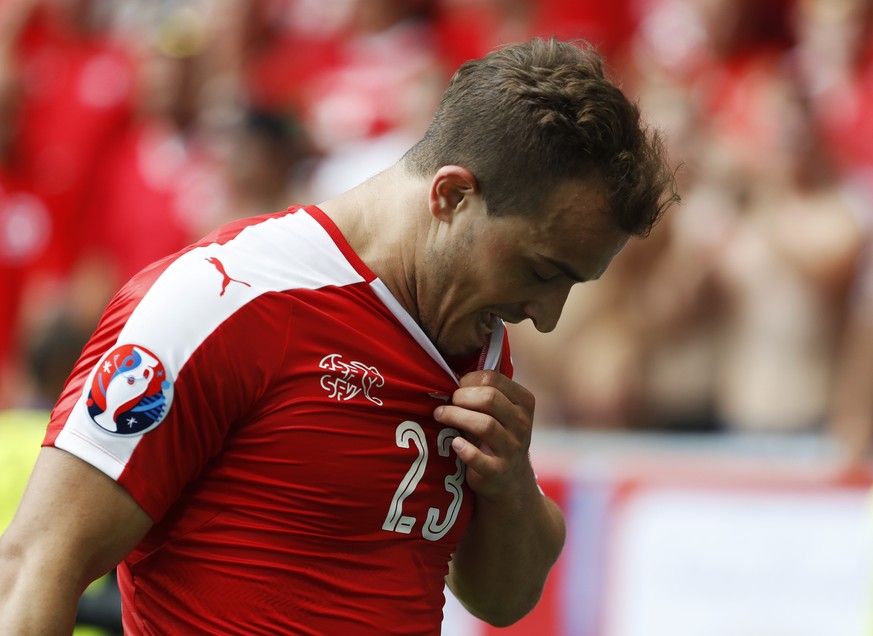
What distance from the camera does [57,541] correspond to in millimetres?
1993

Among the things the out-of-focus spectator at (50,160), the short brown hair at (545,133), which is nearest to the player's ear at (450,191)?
the short brown hair at (545,133)

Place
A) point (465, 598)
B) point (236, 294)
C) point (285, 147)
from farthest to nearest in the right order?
point (285, 147) < point (465, 598) < point (236, 294)

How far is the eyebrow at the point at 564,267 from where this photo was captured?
2291 mm

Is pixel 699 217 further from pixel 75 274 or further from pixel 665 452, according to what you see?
pixel 75 274

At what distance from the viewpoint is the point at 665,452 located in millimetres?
5391

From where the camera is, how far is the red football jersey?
2086 millimetres

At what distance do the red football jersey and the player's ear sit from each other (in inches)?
6.8

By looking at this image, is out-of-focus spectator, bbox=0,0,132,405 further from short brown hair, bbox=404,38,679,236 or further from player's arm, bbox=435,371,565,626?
short brown hair, bbox=404,38,679,236

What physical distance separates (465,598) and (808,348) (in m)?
3.16

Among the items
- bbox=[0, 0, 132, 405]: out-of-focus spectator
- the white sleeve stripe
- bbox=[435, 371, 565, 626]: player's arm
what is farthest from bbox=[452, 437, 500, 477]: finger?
bbox=[0, 0, 132, 405]: out-of-focus spectator

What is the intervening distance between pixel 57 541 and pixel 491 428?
798 mm

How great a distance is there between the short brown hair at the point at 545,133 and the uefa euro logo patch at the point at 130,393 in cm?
64

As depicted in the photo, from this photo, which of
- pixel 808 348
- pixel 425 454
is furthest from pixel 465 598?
pixel 808 348

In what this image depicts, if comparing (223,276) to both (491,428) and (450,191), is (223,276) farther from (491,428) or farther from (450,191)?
(491,428)
